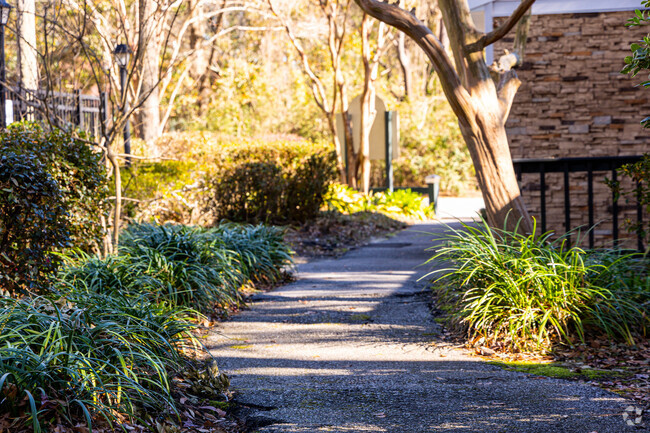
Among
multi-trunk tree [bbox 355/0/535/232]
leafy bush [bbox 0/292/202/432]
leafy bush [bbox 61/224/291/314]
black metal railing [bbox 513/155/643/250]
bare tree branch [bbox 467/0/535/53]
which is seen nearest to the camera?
leafy bush [bbox 0/292/202/432]

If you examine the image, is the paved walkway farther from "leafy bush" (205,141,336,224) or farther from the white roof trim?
"leafy bush" (205,141,336,224)

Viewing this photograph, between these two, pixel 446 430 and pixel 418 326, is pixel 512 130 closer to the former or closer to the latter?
pixel 418 326

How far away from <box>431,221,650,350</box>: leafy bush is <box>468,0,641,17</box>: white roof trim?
163 inches

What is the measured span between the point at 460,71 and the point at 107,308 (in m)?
3.84

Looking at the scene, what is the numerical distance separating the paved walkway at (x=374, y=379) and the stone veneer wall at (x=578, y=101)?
2.87 m

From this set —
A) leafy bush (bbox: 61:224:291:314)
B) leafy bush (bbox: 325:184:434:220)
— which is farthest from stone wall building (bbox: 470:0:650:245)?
leafy bush (bbox: 325:184:434:220)

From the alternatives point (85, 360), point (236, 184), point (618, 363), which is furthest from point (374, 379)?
point (236, 184)

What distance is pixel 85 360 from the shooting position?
3236 mm

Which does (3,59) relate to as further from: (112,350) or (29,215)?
(112,350)

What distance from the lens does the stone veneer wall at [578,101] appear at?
27.6 feet

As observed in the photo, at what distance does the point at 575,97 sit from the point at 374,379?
561 cm

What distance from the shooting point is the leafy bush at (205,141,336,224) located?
35.7 feet

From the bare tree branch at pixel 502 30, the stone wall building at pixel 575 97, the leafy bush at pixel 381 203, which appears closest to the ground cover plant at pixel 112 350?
the bare tree branch at pixel 502 30

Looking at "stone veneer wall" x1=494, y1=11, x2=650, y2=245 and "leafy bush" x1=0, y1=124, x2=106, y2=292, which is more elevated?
"stone veneer wall" x1=494, y1=11, x2=650, y2=245
